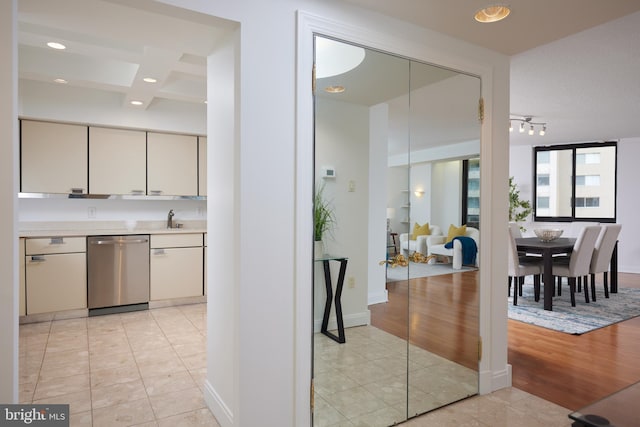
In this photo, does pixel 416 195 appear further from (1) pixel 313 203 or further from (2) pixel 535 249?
(2) pixel 535 249

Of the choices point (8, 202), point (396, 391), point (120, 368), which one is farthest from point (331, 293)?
point (120, 368)

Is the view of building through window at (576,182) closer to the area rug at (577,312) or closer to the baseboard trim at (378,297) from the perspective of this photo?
the area rug at (577,312)

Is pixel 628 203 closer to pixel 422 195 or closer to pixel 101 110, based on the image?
pixel 422 195

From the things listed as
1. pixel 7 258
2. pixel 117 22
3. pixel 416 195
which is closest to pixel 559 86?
pixel 416 195

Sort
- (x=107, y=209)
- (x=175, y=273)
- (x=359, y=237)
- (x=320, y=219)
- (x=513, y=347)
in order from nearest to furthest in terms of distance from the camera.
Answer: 1. (x=320, y=219)
2. (x=359, y=237)
3. (x=513, y=347)
4. (x=175, y=273)
5. (x=107, y=209)

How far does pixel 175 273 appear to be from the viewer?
4.73 meters

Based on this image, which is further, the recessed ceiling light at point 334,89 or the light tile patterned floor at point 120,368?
the light tile patterned floor at point 120,368

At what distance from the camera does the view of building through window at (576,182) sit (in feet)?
26.4

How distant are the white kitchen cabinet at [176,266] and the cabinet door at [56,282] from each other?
711 millimetres

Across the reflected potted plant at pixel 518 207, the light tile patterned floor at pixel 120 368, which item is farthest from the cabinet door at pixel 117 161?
the reflected potted plant at pixel 518 207

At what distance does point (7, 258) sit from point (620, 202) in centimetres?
953

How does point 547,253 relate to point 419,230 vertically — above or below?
below

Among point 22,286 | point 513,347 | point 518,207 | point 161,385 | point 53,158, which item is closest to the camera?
point 161,385

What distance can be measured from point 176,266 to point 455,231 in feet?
11.3
